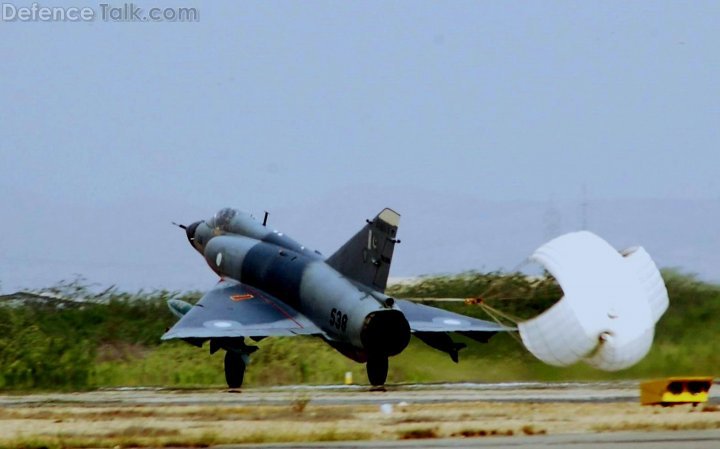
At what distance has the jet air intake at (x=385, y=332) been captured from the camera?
3062 cm

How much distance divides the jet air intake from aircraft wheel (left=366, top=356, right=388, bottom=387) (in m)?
0.79

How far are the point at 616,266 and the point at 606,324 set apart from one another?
1.38m

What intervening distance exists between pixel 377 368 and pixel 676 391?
9.66 m

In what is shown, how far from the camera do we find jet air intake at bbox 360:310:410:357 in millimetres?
30625

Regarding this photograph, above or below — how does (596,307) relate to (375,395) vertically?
above

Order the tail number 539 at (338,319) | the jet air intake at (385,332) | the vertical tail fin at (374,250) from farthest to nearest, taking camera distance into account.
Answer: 1. the tail number 539 at (338,319)
2. the vertical tail fin at (374,250)
3. the jet air intake at (385,332)

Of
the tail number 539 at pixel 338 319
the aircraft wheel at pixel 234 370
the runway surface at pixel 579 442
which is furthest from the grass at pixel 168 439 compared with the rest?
the aircraft wheel at pixel 234 370

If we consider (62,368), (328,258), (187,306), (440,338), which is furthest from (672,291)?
(62,368)

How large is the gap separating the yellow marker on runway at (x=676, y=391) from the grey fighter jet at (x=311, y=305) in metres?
8.03

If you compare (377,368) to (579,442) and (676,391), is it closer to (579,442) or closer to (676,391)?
(676,391)

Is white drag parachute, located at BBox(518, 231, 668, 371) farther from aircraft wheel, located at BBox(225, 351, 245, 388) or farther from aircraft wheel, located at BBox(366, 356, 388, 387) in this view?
aircraft wheel, located at BBox(225, 351, 245, 388)

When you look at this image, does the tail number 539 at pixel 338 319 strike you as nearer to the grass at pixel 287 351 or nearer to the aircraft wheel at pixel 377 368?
the aircraft wheel at pixel 377 368

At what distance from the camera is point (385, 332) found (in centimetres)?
3083

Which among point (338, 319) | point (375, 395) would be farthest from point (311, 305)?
point (375, 395)
